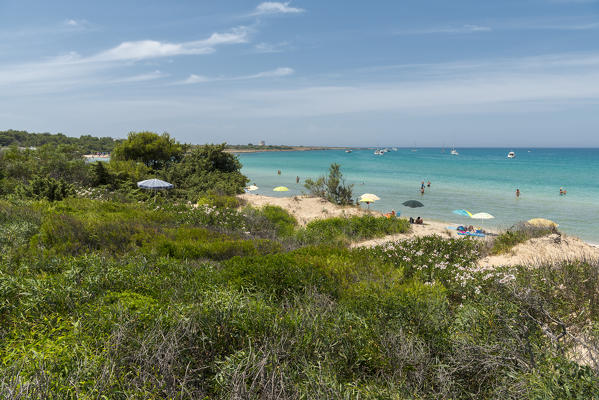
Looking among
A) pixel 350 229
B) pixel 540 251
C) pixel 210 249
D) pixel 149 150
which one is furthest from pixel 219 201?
pixel 540 251

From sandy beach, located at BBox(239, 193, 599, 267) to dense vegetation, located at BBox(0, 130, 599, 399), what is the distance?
264 centimetres

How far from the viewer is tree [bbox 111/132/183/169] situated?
1027 inches

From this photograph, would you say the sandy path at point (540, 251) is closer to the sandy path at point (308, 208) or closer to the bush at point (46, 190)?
the sandy path at point (308, 208)

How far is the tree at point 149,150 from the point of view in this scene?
26078mm

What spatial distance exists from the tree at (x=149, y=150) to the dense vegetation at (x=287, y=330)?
1961 centimetres

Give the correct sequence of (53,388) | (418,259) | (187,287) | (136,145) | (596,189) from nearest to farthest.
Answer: (53,388) < (187,287) < (418,259) < (136,145) < (596,189)

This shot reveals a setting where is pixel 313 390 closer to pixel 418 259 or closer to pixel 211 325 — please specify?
A: pixel 211 325

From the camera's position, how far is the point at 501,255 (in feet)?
32.7

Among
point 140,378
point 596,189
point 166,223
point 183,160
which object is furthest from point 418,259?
point 596,189

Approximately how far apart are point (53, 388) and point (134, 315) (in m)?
1.01

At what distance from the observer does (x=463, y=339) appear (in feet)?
11.5

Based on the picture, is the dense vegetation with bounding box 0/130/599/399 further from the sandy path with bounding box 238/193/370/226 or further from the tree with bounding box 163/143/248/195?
the tree with bounding box 163/143/248/195

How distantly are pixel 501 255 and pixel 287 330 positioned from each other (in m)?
8.95

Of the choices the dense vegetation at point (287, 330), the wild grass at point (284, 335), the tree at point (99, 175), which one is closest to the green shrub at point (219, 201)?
the tree at point (99, 175)
